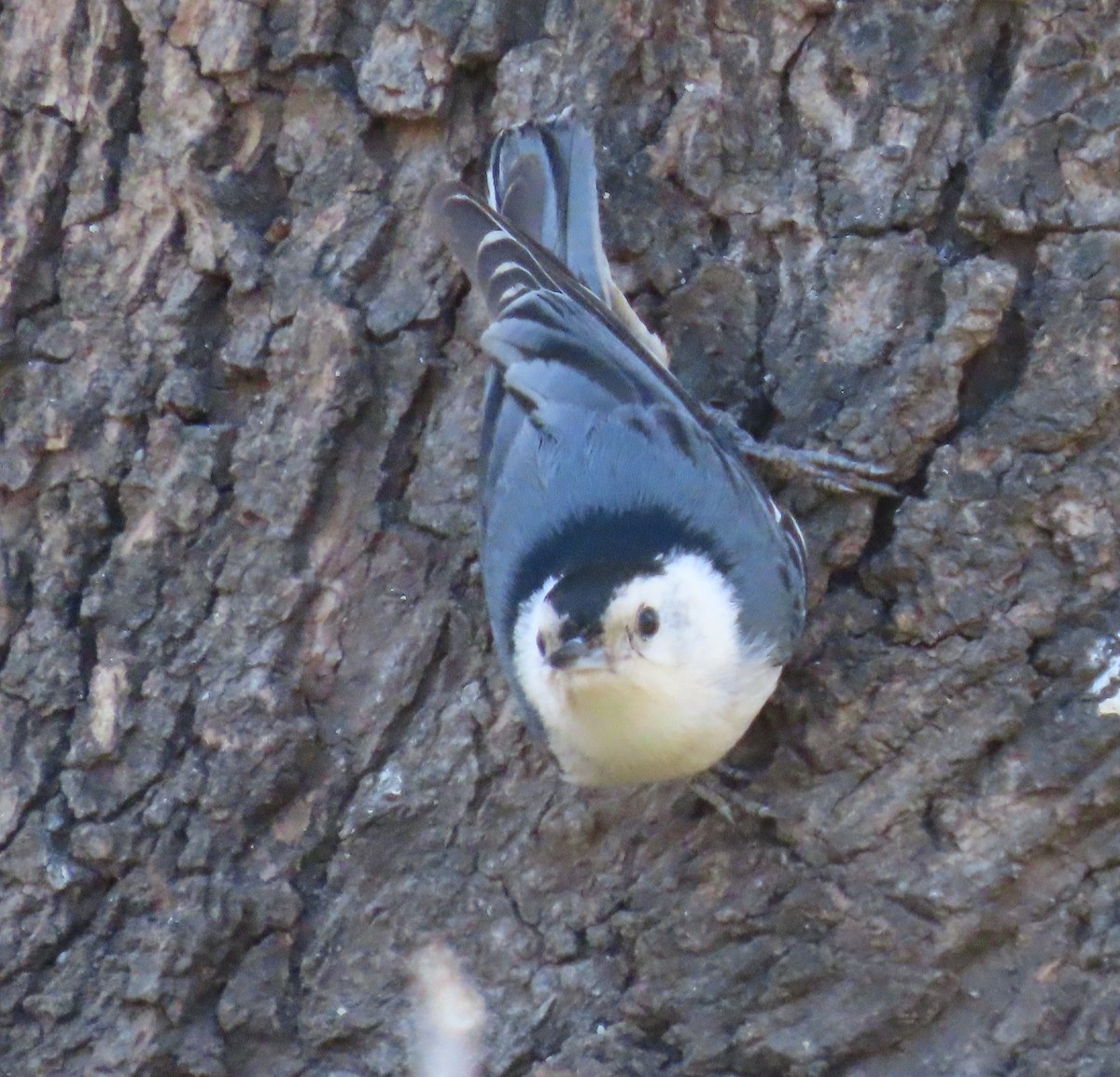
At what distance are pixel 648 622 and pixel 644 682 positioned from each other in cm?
9

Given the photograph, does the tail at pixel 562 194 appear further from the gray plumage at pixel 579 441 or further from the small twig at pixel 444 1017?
the small twig at pixel 444 1017

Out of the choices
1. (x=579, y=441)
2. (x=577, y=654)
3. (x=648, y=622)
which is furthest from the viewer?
(x=579, y=441)

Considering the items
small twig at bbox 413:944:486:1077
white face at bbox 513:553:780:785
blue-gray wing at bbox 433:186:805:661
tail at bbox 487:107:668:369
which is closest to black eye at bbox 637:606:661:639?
white face at bbox 513:553:780:785

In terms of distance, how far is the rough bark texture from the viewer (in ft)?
7.84

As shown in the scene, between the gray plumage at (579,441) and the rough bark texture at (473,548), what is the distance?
0.07m

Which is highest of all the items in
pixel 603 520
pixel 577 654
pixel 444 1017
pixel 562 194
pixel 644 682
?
pixel 562 194

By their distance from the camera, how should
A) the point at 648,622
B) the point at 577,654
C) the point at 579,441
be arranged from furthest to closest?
the point at 579,441 → the point at 648,622 → the point at 577,654

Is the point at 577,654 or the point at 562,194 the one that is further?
the point at 562,194

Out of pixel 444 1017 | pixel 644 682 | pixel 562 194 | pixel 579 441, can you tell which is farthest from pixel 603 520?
pixel 444 1017

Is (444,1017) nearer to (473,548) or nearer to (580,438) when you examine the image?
(473,548)

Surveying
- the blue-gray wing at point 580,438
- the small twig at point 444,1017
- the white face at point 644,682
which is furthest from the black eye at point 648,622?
the small twig at point 444,1017

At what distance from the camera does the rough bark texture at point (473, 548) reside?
2389 mm

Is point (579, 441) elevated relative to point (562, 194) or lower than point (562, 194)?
lower

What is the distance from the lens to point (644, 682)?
259 centimetres
